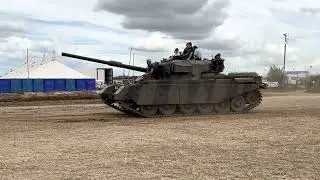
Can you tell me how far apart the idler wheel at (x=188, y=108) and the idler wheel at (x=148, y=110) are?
1431 mm

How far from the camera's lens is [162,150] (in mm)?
14336

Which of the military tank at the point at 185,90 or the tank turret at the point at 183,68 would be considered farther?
the tank turret at the point at 183,68

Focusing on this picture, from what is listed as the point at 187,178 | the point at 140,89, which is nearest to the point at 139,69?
the point at 140,89

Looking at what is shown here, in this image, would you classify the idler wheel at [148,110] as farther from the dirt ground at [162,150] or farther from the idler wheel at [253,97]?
the idler wheel at [253,97]

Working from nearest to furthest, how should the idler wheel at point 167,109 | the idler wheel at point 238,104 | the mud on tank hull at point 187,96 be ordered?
the mud on tank hull at point 187,96 < the idler wheel at point 167,109 < the idler wheel at point 238,104

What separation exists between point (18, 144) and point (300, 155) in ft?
26.0

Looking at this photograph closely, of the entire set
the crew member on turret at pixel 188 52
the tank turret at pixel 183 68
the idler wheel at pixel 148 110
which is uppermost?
the crew member on turret at pixel 188 52

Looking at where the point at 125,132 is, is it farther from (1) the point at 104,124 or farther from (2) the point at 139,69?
(2) the point at 139,69

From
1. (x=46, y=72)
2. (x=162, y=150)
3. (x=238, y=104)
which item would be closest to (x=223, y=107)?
(x=238, y=104)

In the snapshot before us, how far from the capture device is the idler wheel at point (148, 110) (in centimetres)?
2694

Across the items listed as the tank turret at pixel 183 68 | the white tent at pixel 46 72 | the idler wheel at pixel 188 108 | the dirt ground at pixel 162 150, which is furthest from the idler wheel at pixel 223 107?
the white tent at pixel 46 72

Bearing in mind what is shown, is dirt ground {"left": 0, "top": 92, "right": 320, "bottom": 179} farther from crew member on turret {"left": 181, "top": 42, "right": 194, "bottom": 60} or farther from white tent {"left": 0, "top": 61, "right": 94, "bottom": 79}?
white tent {"left": 0, "top": 61, "right": 94, "bottom": 79}

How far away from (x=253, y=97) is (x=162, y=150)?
16.1 metres

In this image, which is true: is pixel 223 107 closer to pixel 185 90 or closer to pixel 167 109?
pixel 185 90
